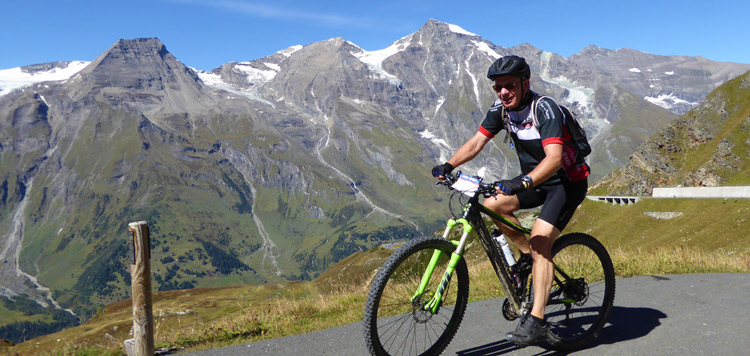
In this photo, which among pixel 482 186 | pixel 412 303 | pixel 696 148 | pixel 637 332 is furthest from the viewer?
pixel 696 148

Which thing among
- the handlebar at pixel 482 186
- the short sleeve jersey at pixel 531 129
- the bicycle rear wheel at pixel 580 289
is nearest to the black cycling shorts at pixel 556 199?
the short sleeve jersey at pixel 531 129

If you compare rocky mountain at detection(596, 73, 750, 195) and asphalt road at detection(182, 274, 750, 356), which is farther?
rocky mountain at detection(596, 73, 750, 195)

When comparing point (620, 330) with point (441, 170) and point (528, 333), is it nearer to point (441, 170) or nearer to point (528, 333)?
point (528, 333)

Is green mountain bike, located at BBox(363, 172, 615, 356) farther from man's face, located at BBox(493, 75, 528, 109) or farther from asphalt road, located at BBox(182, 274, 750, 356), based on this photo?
man's face, located at BBox(493, 75, 528, 109)

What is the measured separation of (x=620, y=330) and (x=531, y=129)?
12.1 ft

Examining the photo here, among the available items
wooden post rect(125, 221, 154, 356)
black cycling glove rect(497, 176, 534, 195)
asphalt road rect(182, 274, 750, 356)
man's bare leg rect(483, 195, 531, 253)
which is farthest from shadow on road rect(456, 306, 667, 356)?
wooden post rect(125, 221, 154, 356)

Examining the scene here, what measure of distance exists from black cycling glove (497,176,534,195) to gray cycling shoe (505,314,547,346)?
1818mm

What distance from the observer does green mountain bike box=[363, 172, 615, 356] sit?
612 cm

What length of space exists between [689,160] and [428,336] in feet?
386

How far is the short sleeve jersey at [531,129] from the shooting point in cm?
663

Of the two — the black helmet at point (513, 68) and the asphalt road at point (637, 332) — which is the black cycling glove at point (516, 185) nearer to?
the black helmet at point (513, 68)

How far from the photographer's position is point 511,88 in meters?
7.02

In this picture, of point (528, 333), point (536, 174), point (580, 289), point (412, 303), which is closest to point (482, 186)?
point (536, 174)

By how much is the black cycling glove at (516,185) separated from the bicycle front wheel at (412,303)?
0.96 metres
